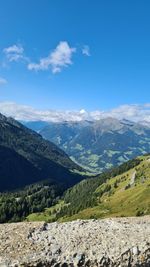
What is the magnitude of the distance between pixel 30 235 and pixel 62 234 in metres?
3.45

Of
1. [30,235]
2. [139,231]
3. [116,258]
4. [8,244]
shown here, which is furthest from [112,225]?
[8,244]

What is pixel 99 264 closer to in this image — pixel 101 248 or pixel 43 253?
pixel 101 248

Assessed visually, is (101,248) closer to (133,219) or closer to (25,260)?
(25,260)

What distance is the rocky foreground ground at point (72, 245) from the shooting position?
121 feet

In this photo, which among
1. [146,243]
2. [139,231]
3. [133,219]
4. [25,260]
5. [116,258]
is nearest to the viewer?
[25,260]

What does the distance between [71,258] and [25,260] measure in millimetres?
4603

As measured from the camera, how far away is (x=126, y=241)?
40.8 m

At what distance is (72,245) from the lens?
127 feet

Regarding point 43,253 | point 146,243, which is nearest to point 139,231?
point 146,243

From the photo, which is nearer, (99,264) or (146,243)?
(99,264)

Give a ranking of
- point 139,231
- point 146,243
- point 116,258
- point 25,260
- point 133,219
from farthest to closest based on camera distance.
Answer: point 133,219, point 139,231, point 146,243, point 116,258, point 25,260

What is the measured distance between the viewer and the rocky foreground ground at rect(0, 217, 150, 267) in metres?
36.8

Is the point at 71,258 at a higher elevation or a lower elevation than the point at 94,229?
lower

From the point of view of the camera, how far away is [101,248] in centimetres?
3900
